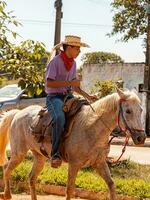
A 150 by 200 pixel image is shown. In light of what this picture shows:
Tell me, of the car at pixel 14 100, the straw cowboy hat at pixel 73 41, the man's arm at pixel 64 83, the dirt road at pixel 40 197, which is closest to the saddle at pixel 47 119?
the man's arm at pixel 64 83

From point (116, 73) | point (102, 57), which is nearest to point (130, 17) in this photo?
point (116, 73)

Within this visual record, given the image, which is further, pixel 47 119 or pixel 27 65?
pixel 27 65

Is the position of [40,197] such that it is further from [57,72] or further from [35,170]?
[57,72]

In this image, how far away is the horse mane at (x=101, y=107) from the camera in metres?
6.52

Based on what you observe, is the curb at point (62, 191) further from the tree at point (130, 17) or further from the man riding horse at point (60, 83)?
the tree at point (130, 17)

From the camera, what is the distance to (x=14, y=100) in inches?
813

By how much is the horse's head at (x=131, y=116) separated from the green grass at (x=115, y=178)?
1.95 meters

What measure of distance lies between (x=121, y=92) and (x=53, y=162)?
4.53 feet

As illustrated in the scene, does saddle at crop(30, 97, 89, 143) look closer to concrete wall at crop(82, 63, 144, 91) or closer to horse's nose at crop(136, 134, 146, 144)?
horse's nose at crop(136, 134, 146, 144)

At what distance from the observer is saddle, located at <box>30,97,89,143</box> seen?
7117mm

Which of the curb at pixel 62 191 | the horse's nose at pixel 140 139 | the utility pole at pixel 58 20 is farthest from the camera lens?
the utility pole at pixel 58 20

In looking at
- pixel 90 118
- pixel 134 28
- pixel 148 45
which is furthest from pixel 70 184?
pixel 134 28

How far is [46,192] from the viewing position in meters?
8.86

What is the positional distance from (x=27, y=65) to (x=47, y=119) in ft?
7.35
